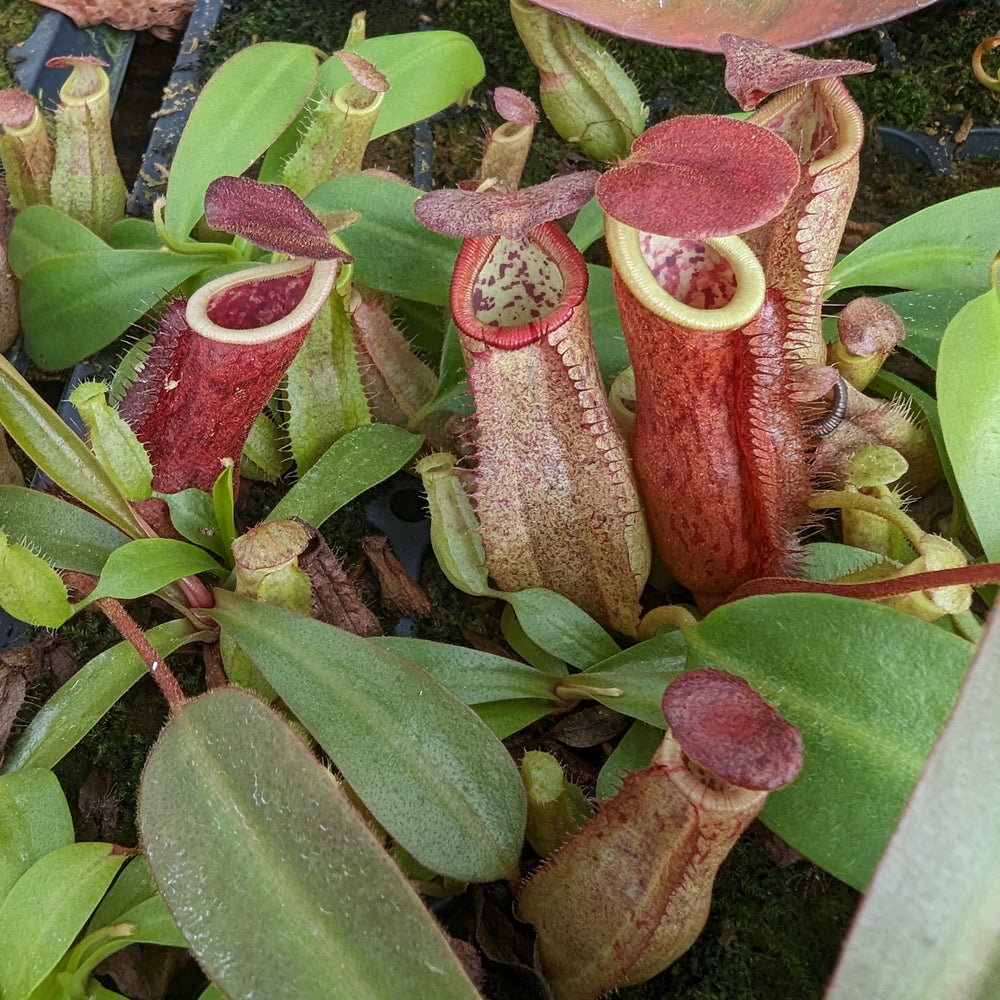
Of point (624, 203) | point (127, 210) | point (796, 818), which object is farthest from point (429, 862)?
point (127, 210)

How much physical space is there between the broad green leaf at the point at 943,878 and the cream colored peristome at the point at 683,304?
350 mm

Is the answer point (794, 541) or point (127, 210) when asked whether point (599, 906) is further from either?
point (127, 210)

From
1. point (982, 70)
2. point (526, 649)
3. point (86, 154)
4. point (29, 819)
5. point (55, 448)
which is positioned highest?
point (86, 154)

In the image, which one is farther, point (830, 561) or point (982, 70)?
point (982, 70)

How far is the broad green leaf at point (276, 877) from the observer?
0.58 meters

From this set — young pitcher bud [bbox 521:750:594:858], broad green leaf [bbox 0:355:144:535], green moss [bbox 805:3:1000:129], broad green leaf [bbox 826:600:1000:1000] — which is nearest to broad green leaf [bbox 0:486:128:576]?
broad green leaf [bbox 0:355:144:535]

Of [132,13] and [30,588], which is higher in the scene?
[132,13]

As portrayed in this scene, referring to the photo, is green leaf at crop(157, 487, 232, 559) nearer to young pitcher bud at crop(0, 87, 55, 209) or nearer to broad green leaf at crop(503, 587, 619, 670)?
broad green leaf at crop(503, 587, 619, 670)

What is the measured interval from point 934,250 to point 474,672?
2.48 ft

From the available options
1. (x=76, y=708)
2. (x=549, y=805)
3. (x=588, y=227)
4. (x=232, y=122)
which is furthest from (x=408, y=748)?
(x=232, y=122)

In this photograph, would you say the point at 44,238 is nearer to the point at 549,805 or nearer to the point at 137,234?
the point at 137,234

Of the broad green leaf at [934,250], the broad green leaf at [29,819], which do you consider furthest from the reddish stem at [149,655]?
the broad green leaf at [934,250]

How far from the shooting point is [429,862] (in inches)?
28.9

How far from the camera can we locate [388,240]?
3.41 feet
